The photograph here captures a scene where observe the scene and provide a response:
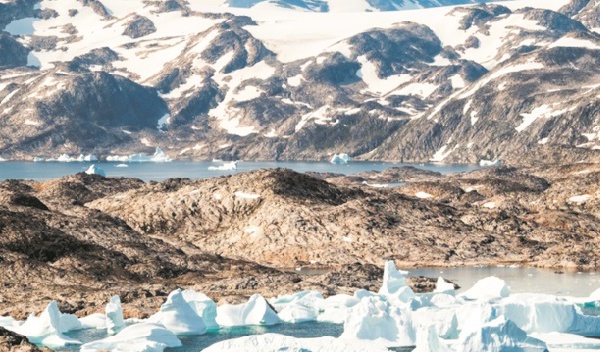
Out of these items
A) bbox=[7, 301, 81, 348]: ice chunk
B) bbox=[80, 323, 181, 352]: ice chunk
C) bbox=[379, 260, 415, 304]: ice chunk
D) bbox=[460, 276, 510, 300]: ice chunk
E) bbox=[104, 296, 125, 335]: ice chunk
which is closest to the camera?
bbox=[80, 323, 181, 352]: ice chunk

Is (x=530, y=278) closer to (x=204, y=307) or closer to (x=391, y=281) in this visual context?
(x=391, y=281)

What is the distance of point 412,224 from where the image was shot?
10156 centimetres

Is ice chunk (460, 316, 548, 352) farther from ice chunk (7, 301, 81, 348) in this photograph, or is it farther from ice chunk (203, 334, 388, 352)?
ice chunk (7, 301, 81, 348)

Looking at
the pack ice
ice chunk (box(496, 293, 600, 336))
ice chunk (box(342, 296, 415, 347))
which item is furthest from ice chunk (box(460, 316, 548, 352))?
ice chunk (box(496, 293, 600, 336))

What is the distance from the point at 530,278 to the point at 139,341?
1469 inches

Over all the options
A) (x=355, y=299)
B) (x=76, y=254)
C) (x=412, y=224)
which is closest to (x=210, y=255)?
(x=76, y=254)

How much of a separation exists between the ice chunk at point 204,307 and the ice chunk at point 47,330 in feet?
22.5

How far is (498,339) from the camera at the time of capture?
4909cm

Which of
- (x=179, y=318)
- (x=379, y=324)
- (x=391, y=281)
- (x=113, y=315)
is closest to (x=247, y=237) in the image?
(x=391, y=281)

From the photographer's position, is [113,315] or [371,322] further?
[113,315]

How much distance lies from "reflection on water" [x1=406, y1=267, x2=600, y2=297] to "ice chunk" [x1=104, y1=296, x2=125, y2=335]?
2674cm

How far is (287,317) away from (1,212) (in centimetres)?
3075

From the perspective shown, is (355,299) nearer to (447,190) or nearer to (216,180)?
(216,180)

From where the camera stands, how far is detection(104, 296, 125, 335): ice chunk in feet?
195
